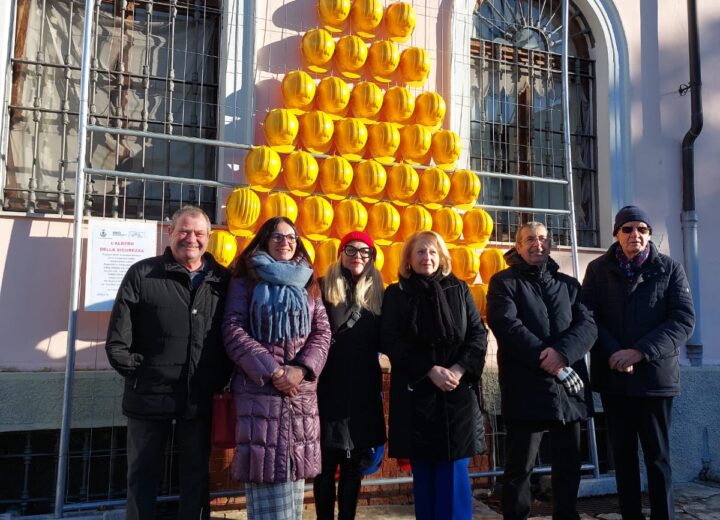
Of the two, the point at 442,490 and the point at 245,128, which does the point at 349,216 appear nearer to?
the point at 245,128

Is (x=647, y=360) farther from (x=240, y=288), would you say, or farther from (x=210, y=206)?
(x=210, y=206)

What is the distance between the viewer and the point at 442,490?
3.13m

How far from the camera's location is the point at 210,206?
4812 millimetres

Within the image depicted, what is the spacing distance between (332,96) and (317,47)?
1.47ft

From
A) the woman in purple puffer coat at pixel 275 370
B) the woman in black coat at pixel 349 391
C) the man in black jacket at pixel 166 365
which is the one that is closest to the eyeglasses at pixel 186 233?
the man in black jacket at pixel 166 365

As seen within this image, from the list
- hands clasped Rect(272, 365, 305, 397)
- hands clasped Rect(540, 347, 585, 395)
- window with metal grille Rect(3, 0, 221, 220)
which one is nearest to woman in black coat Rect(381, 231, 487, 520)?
hands clasped Rect(540, 347, 585, 395)

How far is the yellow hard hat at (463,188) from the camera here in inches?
182

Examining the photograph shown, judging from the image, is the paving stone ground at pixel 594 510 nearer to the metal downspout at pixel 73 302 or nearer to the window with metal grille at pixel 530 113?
the metal downspout at pixel 73 302

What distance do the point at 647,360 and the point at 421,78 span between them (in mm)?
2747

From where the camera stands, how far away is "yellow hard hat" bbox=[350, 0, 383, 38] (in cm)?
470

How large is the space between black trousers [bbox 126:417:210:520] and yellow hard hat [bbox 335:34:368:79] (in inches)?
114

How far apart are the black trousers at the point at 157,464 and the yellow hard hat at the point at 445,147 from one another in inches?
106

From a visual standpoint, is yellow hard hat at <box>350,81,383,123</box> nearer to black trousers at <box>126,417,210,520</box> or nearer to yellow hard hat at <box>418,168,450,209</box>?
yellow hard hat at <box>418,168,450,209</box>

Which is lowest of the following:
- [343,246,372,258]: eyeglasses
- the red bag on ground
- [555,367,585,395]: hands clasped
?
the red bag on ground
